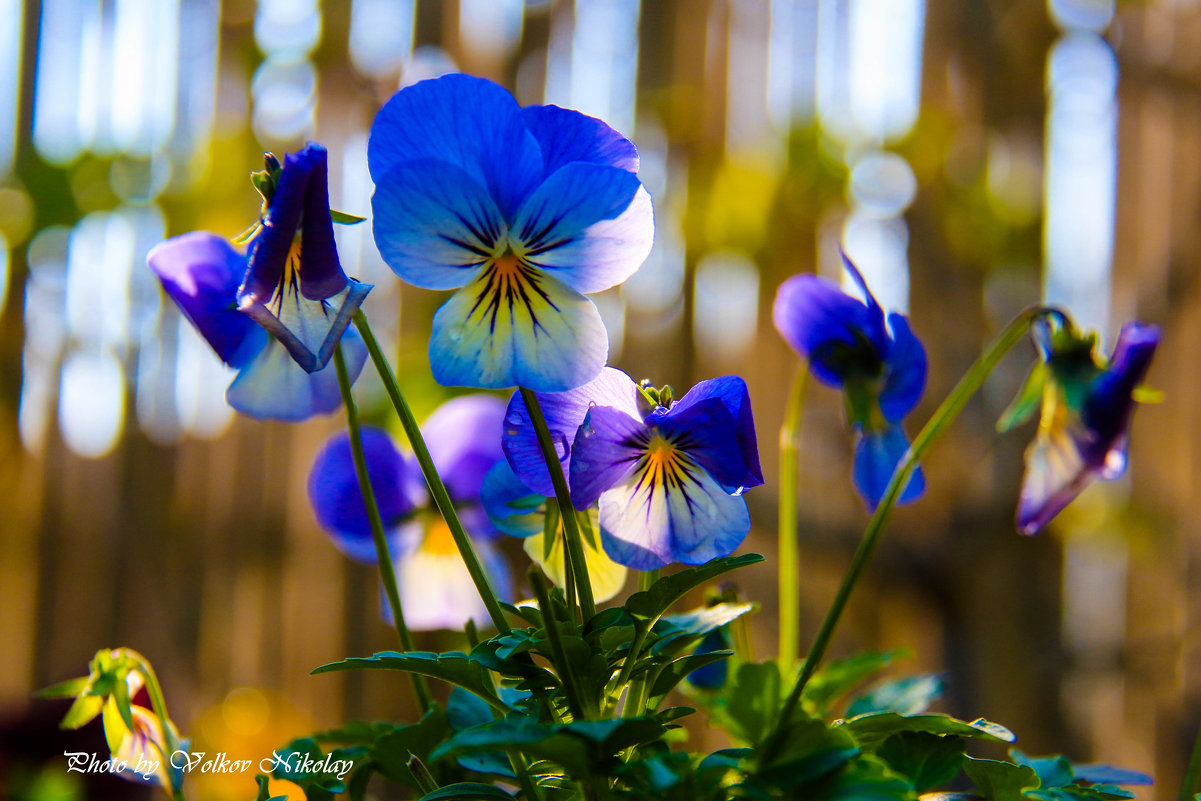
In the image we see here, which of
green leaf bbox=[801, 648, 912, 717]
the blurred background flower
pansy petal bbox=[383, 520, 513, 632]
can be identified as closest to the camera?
green leaf bbox=[801, 648, 912, 717]

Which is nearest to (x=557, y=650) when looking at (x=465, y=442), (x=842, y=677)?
(x=842, y=677)

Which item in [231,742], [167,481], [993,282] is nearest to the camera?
[231,742]

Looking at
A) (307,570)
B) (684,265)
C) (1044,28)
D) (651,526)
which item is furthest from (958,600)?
(651,526)

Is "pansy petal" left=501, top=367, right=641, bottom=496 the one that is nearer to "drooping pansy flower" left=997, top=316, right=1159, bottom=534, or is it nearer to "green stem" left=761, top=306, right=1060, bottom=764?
"green stem" left=761, top=306, right=1060, bottom=764

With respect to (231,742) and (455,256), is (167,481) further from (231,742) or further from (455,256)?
(455,256)

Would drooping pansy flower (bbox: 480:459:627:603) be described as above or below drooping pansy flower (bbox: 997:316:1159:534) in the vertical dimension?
below

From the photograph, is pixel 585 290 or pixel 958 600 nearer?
pixel 585 290

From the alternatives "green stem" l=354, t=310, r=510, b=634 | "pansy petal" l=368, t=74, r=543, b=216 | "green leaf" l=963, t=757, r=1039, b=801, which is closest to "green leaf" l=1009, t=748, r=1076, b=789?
"green leaf" l=963, t=757, r=1039, b=801
